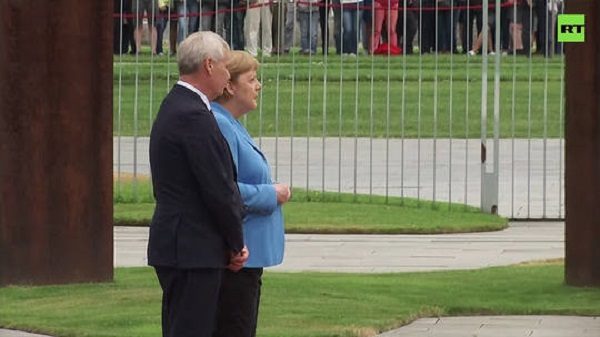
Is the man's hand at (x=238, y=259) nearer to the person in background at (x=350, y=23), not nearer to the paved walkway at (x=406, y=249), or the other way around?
the paved walkway at (x=406, y=249)

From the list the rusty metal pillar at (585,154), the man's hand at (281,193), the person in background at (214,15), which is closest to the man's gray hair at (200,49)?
the man's hand at (281,193)

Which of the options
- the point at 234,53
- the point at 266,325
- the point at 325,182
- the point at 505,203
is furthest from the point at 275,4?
the point at 234,53

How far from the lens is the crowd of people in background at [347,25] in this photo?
1805cm

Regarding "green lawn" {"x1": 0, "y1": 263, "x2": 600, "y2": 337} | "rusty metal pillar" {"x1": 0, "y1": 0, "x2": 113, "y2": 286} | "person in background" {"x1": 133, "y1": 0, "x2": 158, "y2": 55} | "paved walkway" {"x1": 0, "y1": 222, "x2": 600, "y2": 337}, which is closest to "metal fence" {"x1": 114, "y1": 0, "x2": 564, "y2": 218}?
"person in background" {"x1": 133, "y1": 0, "x2": 158, "y2": 55}

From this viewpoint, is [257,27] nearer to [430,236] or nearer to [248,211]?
[430,236]

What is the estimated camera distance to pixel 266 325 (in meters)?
10.4

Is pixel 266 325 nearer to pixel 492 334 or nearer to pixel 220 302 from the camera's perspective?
pixel 492 334

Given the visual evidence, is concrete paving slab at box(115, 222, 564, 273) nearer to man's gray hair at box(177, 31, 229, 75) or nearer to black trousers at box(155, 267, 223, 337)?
black trousers at box(155, 267, 223, 337)

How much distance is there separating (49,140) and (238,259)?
451 cm

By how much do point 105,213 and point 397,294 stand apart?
1802 mm

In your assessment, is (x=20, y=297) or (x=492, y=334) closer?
(x=492, y=334)

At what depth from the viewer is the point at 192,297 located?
7.44 m

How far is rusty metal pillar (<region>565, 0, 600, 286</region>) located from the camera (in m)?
11.8

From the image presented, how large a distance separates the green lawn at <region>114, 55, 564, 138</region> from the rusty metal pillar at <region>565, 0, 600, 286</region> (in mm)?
7839
